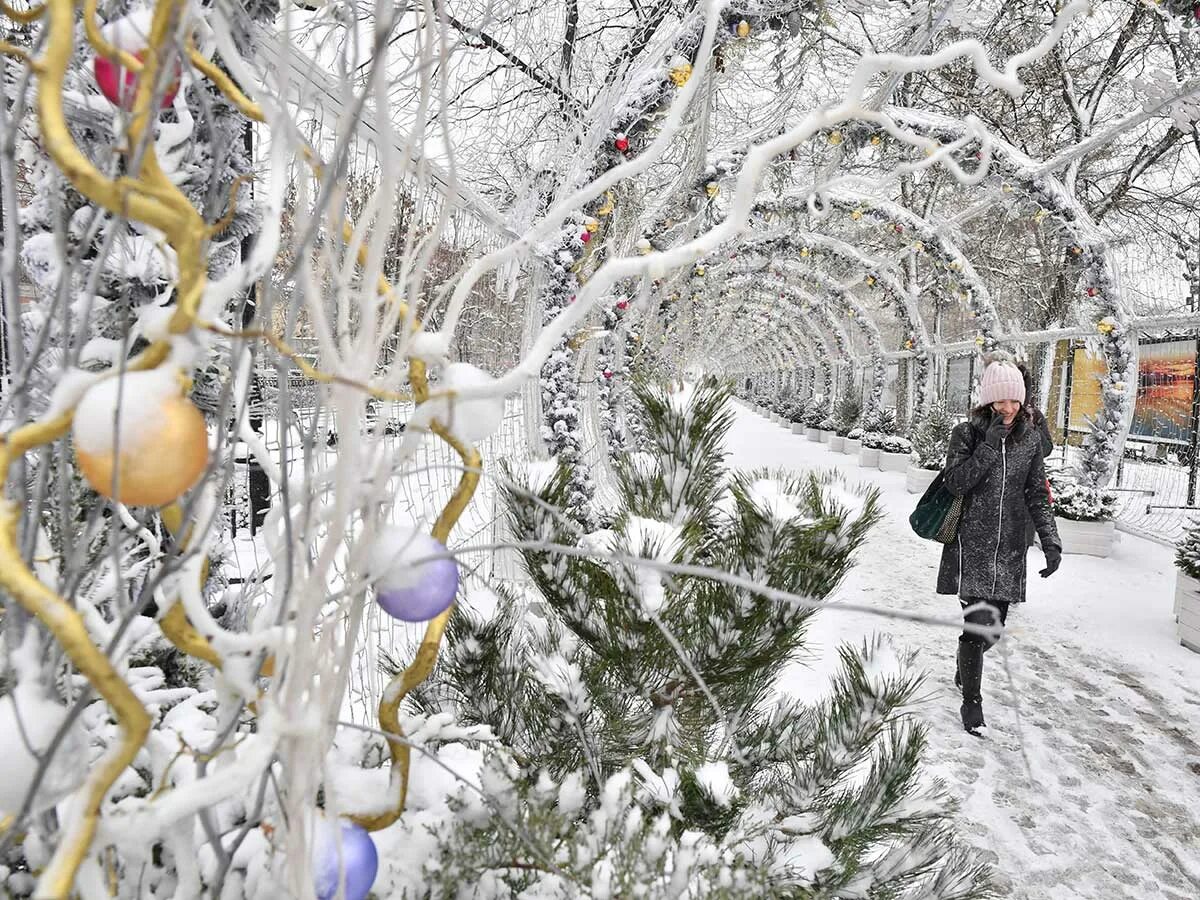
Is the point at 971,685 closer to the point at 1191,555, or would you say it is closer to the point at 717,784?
the point at 1191,555

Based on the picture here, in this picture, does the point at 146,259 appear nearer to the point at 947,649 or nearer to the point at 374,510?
the point at 374,510

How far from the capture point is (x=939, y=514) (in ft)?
11.2

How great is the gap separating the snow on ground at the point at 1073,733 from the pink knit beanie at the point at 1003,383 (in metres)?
0.62

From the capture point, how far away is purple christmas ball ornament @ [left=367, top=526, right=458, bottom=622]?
20.4 inches

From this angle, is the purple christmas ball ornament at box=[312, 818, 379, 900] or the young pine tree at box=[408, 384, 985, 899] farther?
the young pine tree at box=[408, 384, 985, 899]

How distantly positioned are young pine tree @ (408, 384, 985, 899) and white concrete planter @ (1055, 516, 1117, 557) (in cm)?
654

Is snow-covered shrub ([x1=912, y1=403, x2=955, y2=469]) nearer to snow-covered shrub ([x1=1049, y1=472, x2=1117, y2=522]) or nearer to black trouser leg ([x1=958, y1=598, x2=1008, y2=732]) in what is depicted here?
snow-covered shrub ([x1=1049, y1=472, x2=1117, y2=522])

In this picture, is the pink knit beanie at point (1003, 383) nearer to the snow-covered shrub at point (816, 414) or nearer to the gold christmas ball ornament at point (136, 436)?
the gold christmas ball ornament at point (136, 436)

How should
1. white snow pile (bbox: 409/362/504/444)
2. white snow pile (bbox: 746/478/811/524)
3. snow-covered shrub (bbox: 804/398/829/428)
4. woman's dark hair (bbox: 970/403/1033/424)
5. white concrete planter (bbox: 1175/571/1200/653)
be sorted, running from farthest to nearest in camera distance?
snow-covered shrub (bbox: 804/398/829/428)
white concrete planter (bbox: 1175/571/1200/653)
woman's dark hair (bbox: 970/403/1033/424)
white snow pile (bbox: 746/478/811/524)
white snow pile (bbox: 409/362/504/444)

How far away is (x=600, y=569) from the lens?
1350 millimetres

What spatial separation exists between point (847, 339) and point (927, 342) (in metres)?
5.02

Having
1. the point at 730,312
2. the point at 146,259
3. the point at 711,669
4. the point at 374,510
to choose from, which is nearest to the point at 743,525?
the point at 711,669

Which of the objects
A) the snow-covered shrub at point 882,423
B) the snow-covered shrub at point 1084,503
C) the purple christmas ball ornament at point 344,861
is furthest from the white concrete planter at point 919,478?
the purple christmas ball ornament at point 344,861

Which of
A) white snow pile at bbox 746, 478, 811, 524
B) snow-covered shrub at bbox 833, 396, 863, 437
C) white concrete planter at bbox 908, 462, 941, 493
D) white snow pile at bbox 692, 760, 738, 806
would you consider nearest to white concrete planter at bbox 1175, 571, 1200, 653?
white snow pile at bbox 746, 478, 811, 524
